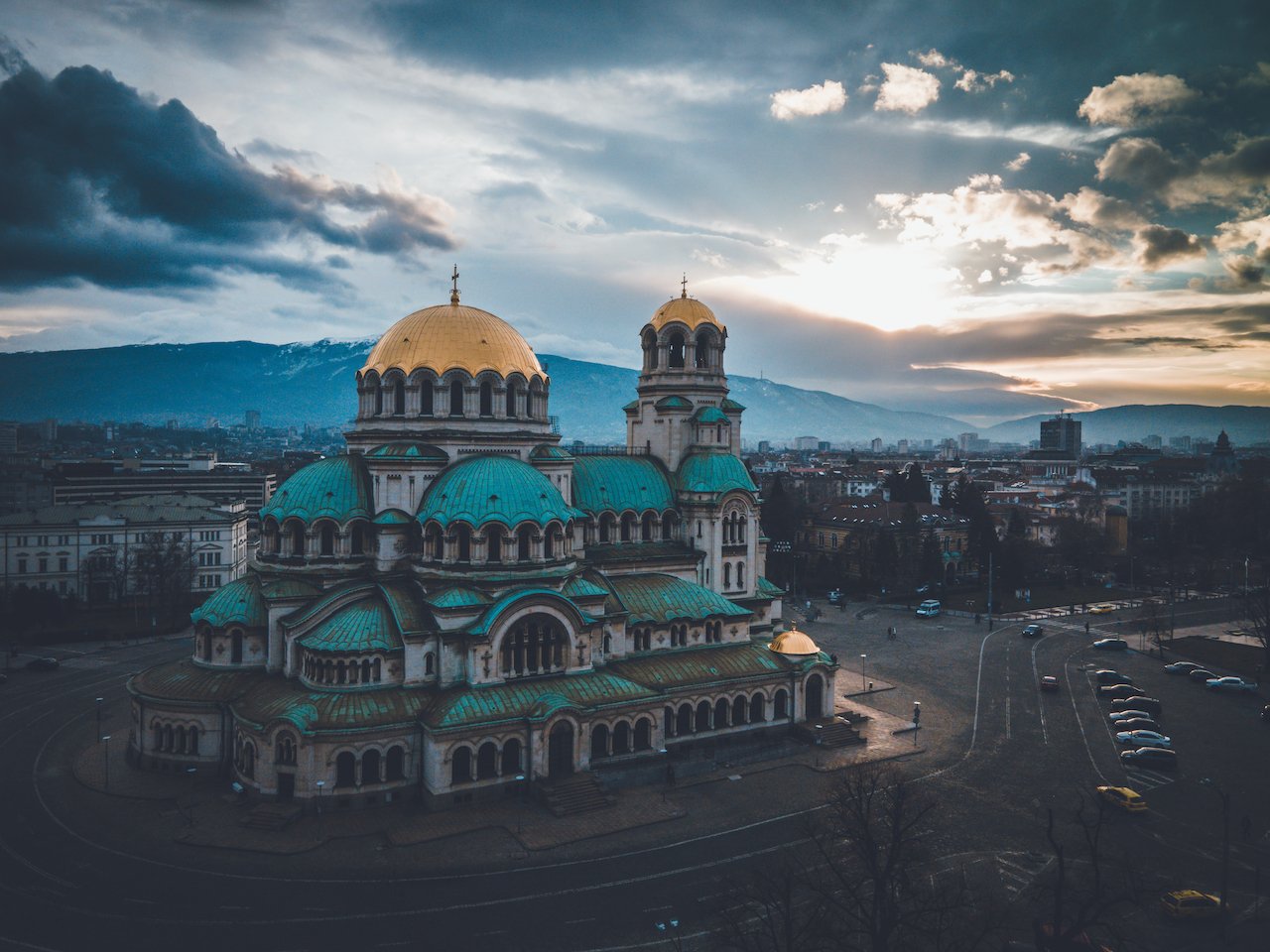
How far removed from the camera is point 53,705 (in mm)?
47688

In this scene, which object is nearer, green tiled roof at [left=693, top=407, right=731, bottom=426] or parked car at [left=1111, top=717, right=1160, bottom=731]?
parked car at [left=1111, top=717, right=1160, bottom=731]

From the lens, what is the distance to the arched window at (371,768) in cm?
3494

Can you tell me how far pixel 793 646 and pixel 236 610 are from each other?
98.6ft

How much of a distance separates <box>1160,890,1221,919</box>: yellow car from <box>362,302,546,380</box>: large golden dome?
37.7m

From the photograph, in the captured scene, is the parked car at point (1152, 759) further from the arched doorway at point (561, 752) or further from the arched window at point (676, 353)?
the arched window at point (676, 353)

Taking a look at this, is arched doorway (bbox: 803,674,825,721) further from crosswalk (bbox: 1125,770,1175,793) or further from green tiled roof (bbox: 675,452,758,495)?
crosswalk (bbox: 1125,770,1175,793)

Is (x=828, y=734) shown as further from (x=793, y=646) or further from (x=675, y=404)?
(x=675, y=404)

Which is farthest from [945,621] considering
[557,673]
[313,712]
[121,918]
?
[121,918]

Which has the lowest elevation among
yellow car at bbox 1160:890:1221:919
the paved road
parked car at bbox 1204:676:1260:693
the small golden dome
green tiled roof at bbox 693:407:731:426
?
the paved road

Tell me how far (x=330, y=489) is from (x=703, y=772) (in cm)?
2431

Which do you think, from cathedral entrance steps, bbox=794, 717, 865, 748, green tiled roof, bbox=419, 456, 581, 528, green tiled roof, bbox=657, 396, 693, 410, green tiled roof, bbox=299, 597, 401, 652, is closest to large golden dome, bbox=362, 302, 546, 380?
green tiled roof, bbox=419, 456, 581, 528

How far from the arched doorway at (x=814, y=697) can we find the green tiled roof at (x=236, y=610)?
29.4 m

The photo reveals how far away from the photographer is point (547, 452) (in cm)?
4662

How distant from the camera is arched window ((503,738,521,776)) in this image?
1425 inches
